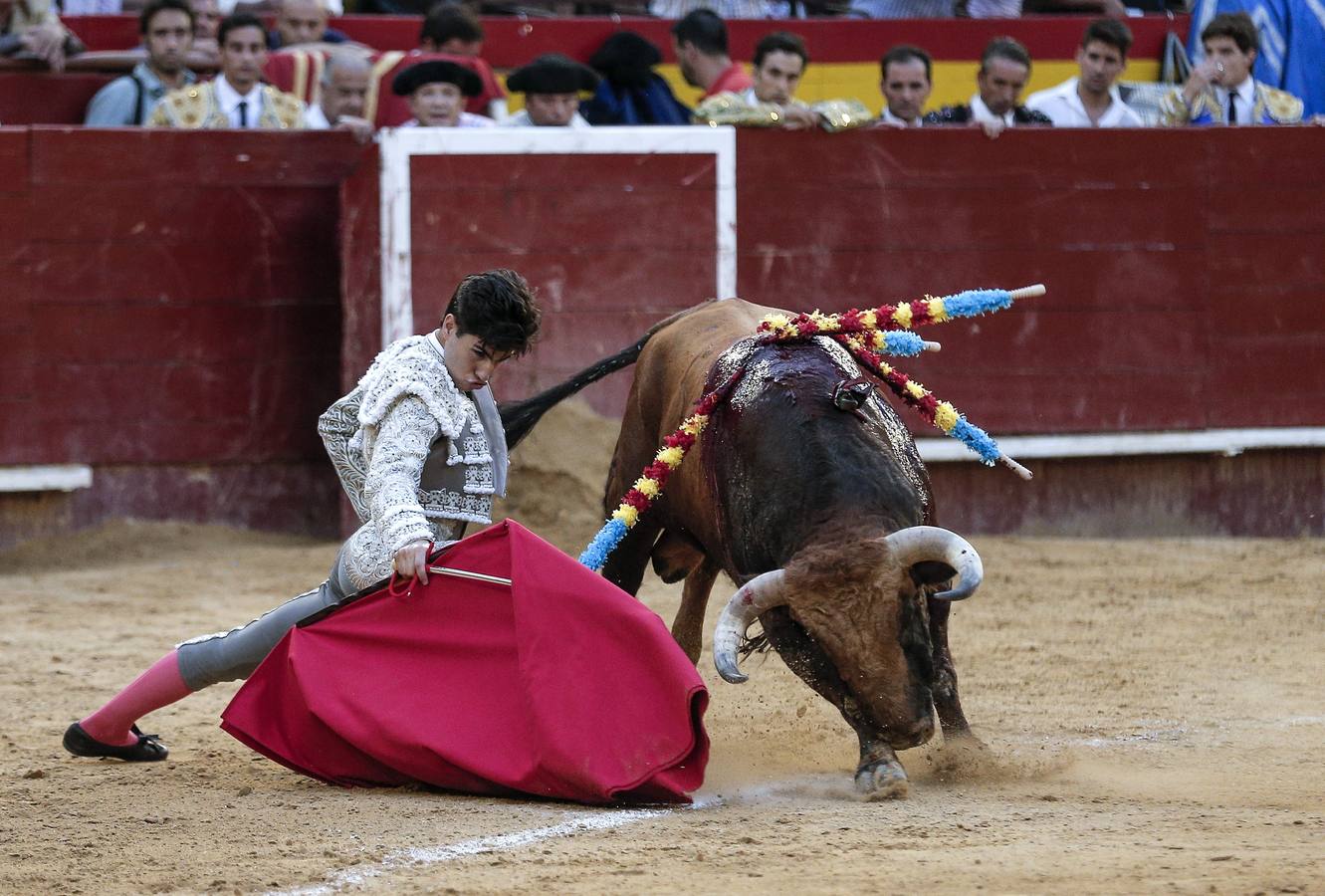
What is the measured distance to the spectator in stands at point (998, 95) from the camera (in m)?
7.43

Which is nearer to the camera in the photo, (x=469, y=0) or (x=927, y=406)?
(x=927, y=406)

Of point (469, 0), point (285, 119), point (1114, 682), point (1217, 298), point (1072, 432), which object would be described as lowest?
point (1114, 682)

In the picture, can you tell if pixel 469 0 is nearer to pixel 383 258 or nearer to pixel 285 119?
pixel 285 119

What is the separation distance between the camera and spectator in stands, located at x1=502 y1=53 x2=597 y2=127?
6.97 metres

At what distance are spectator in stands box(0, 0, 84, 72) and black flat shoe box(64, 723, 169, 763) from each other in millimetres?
4141

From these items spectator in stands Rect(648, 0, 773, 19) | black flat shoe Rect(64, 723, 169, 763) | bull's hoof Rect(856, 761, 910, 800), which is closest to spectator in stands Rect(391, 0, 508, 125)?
spectator in stands Rect(648, 0, 773, 19)

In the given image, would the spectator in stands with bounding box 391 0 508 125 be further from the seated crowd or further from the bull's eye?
the bull's eye

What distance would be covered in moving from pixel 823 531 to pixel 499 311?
0.74 meters

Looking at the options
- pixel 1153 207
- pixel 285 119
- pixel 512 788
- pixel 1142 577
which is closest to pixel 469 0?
pixel 285 119

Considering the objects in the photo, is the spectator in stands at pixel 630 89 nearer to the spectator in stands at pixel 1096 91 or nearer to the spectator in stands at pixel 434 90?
the spectator in stands at pixel 434 90

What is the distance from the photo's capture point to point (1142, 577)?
6.52 meters

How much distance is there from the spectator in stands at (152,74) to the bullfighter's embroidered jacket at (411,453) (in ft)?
12.7

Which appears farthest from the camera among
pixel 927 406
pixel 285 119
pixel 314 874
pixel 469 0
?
pixel 469 0

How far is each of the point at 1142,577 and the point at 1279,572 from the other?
1.56 ft
